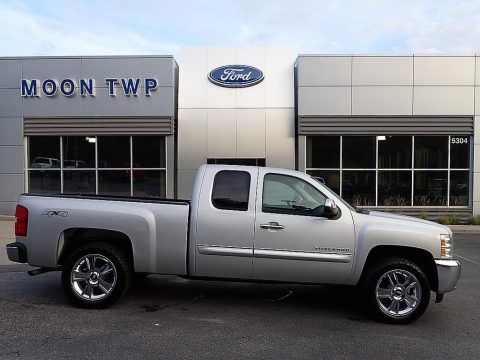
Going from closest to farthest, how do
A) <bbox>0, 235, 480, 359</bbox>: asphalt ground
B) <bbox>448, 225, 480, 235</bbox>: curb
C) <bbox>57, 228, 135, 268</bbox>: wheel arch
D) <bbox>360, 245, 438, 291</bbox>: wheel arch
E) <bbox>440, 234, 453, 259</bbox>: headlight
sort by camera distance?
<bbox>0, 235, 480, 359</bbox>: asphalt ground → <bbox>440, 234, 453, 259</bbox>: headlight → <bbox>360, 245, 438, 291</bbox>: wheel arch → <bbox>57, 228, 135, 268</bbox>: wheel arch → <bbox>448, 225, 480, 235</bbox>: curb

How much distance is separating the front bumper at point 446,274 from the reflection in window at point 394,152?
A: 12.1m

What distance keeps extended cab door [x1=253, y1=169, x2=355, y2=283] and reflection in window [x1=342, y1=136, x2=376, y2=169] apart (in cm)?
1197

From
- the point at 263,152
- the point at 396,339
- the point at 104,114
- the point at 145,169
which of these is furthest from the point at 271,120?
the point at 396,339

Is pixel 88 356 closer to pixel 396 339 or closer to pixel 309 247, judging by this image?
pixel 309 247

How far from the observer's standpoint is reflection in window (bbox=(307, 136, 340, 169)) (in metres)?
17.4

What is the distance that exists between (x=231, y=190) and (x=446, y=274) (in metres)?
2.69

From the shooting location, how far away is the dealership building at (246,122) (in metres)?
17.0

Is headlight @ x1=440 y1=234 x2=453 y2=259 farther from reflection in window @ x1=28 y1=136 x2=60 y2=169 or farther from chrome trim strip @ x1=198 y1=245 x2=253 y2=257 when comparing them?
reflection in window @ x1=28 y1=136 x2=60 y2=169

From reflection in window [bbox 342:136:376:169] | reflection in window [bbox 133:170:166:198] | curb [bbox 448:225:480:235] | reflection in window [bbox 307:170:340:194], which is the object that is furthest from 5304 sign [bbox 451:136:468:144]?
reflection in window [bbox 133:170:166:198]

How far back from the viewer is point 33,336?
499 centimetres

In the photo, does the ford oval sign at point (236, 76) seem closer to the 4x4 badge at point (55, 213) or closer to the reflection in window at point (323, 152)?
the reflection in window at point (323, 152)

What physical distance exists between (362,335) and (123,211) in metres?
3.10

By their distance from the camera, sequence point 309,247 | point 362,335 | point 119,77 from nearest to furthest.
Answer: point 362,335 < point 309,247 < point 119,77

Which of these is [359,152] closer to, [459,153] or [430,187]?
[430,187]
